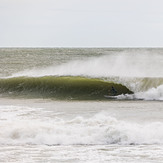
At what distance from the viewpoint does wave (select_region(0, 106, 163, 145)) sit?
10.1 meters

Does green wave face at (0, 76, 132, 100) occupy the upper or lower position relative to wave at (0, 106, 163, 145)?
upper

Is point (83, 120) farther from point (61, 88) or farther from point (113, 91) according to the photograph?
point (61, 88)

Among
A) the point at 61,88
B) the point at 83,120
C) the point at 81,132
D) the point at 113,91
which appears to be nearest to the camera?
the point at 81,132

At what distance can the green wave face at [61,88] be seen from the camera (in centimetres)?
1950

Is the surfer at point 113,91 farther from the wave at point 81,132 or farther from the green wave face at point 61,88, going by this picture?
the wave at point 81,132

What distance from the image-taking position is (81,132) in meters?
10.6

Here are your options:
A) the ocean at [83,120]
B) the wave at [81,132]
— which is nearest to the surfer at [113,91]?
the ocean at [83,120]

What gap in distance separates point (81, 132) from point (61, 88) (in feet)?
35.2

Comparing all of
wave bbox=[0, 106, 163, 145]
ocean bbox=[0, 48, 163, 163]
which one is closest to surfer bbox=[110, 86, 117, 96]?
ocean bbox=[0, 48, 163, 163]

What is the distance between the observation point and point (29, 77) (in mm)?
24203

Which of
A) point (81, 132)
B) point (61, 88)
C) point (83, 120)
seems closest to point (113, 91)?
point (61, 88)

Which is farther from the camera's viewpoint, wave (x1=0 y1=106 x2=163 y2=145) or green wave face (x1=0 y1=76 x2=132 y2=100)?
green wave face (x1=0 y1=76 x2=132 y2=100)

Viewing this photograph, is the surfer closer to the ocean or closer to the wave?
the ocean

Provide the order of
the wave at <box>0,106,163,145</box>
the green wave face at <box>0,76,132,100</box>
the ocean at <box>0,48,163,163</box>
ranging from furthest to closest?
the green wave face at <box>0,76,132,100</box> → the wave at <box>0,106,163,145</box> → the ocean at <box>0,48,163,163</box>
